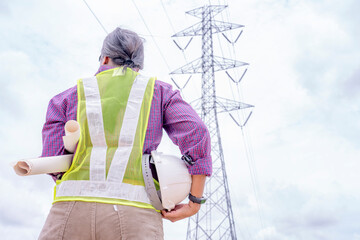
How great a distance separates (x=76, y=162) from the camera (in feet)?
5.20

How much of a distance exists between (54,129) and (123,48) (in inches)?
21.1

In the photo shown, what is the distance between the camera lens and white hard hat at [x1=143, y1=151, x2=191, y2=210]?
154cm

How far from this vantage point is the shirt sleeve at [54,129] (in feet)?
5.59

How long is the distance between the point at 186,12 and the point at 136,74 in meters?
15.3

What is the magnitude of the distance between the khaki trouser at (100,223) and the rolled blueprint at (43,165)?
17 centimetres

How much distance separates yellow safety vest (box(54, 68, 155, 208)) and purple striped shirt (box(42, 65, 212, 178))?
5 centimetres

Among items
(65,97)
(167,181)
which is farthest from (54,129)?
(167,181)

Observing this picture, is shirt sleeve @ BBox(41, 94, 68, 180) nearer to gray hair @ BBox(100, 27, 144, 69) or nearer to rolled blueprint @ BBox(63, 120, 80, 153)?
rolled blueprint @ BBox(63, 120, 80, 153)

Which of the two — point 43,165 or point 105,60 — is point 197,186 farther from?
point 105,60

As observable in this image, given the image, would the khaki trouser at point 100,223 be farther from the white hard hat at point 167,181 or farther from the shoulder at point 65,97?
the shoulder at point 65,97

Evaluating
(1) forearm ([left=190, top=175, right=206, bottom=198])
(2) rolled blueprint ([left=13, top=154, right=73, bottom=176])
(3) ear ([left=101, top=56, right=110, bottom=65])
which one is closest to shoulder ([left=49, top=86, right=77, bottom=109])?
(3) ear ([left=101, top=56, right=110, bottom=65])

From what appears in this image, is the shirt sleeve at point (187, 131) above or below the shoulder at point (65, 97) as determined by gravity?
below

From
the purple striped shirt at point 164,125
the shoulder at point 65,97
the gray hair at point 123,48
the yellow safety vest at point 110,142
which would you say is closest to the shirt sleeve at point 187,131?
the purple striped shirt at point 164,125

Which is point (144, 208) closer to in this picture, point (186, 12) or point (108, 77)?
point (108, 77)
